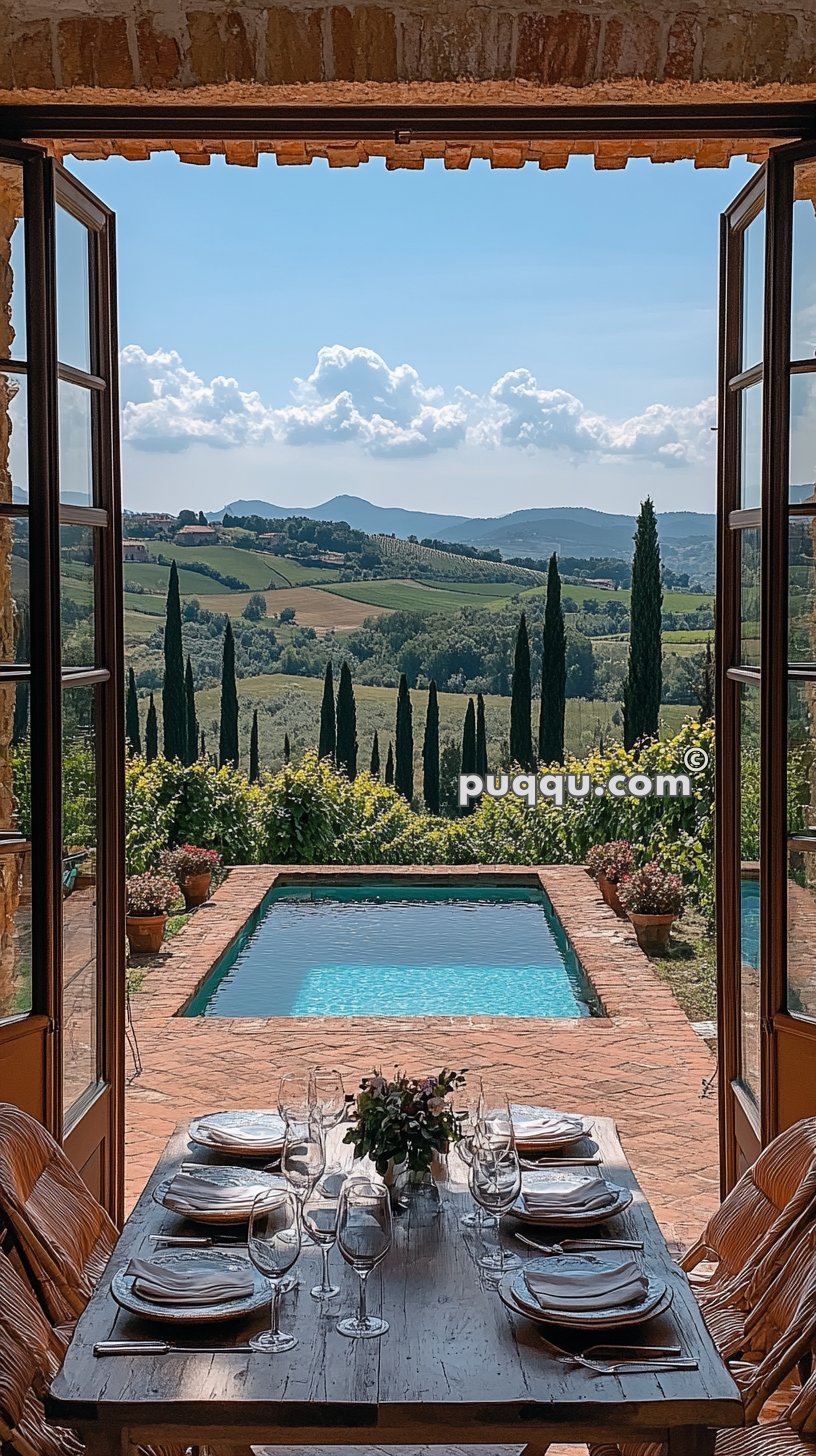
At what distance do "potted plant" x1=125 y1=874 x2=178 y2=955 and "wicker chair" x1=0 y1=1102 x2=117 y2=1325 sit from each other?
6.02 metres

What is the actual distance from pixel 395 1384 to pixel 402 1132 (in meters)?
0.67

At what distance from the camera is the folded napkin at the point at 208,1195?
8.07 ft

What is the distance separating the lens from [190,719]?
57.6 feet

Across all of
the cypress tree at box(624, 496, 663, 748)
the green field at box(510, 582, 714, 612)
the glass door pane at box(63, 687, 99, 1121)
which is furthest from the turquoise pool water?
the green field at box(510, 582, 714, 612)

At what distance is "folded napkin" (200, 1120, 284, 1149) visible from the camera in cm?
276

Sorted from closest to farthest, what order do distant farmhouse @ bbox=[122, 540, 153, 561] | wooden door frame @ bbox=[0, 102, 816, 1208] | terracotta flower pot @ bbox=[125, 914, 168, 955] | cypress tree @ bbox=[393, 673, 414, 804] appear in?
wooden door frame @ bbox=[0, 102, 816, 1208]
terracotta flower pot @ bbox=[125, 914, 168, 955]
cypress tree @ bbox=[393, 673, 414, 804]
distant farmhouse @ bbox=[122, 540, 153, 561]

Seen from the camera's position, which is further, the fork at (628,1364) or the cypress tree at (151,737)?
the cypress tree at (151,737)

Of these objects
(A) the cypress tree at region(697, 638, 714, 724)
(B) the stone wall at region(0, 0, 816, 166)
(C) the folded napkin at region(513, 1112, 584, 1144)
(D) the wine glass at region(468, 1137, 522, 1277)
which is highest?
(B) the stone wall at region(0, 0, 816, 166)

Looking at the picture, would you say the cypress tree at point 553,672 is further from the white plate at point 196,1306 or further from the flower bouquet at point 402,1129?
the white plate at point 196,1306

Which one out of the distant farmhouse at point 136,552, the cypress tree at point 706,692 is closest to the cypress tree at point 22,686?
the cypress tree at point 706,692

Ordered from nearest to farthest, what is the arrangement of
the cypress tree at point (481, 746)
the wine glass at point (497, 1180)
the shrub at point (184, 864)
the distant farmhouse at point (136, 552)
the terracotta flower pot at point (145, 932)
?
1. the wine glass at point (497, 1180)
2. the terracotta flower pot at point (145, 932)
3. the shrub at point (184, 864)
4. the cypress tree at point (481, 746)
5. the distant farmhouse at point (136, 552)

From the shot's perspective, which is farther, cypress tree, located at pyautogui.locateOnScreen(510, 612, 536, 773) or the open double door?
cypress tree, located at pyautogui.locateOnScreen(510, 612, 536, 773)

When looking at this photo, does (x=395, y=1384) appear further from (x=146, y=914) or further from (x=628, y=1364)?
(x=146, y=914)

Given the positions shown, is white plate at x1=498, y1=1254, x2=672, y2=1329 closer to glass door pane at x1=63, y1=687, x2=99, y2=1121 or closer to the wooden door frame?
the wooden door frame
